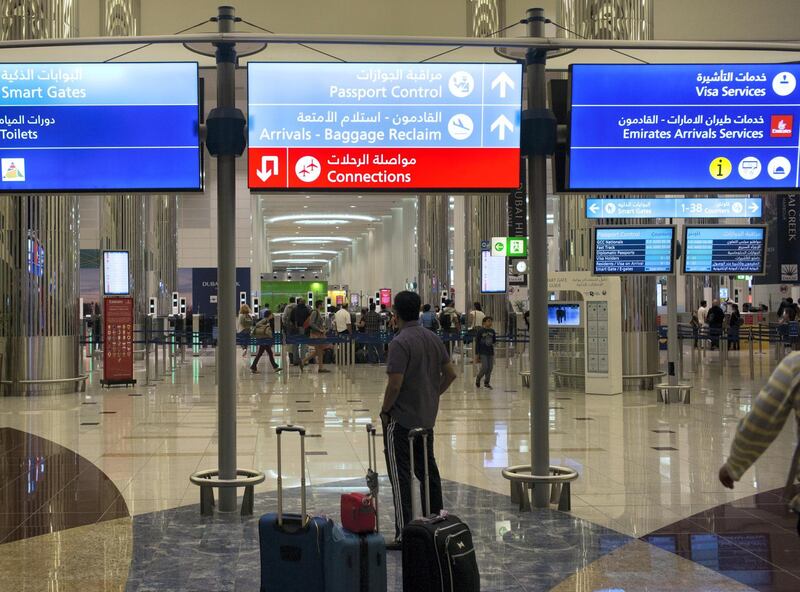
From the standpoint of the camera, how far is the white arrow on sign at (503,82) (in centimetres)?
700

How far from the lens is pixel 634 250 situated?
14414mm

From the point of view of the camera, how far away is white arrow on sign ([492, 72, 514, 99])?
23.0 feet

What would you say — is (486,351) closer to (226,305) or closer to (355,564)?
(226,305)

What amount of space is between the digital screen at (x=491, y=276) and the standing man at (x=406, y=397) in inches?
947

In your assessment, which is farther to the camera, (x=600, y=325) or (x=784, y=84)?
(x=600, y=325)

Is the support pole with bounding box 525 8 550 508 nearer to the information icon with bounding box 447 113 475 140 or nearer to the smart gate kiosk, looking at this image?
the information icon with bounding box 447 113 475 140

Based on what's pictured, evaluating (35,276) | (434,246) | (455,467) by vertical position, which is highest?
(434,246)

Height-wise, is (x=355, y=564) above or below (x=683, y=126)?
below

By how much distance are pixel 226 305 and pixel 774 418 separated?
4.66 meters

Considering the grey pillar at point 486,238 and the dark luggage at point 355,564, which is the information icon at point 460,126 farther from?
the grey pillar at point 486,238

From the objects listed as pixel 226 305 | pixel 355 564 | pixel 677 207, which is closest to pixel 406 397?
pixel 355 564

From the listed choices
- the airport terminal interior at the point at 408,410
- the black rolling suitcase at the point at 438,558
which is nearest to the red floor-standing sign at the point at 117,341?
the airport terminal interior at the point at 408,410

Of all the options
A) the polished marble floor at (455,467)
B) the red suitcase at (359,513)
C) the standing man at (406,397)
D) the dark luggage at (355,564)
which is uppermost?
the standing man at (406,397)

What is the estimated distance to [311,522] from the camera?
4715 mm
